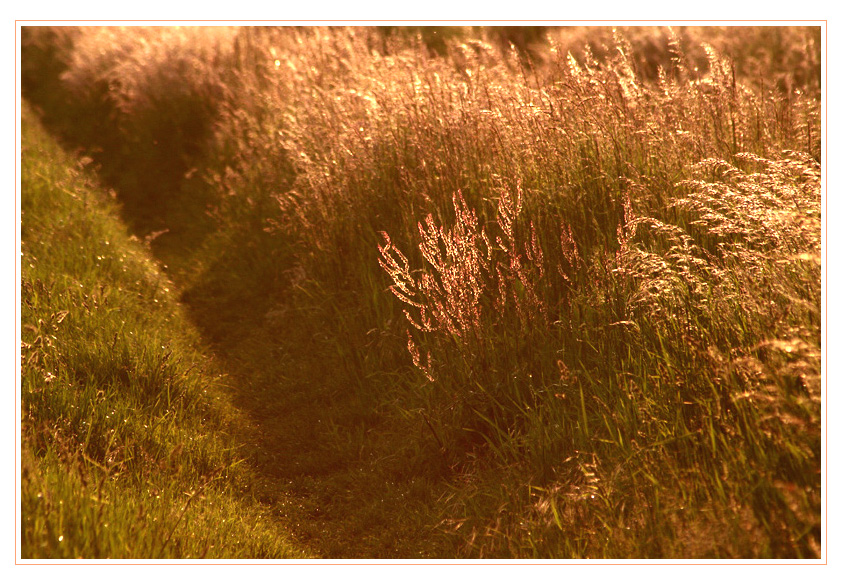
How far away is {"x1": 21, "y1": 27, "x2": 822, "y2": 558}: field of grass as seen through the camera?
2701mm

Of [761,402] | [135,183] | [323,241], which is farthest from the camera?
[135,183]

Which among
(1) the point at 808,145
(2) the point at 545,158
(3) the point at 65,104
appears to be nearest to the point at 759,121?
(1) the point at 808,145

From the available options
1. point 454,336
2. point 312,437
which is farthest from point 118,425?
point 454,336

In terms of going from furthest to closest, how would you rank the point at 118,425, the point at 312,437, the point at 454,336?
the point at 312,437
the point at 454,336
the point at 118,425

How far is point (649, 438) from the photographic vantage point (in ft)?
9.32

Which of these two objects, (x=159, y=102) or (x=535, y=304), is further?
(x=159, y=102)

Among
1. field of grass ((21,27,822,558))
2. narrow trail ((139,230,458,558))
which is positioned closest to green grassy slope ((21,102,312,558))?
field of grass ((21,27,822,558))

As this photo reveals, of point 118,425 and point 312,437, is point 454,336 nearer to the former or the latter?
point 312,437

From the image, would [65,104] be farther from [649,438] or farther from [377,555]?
[649,438]

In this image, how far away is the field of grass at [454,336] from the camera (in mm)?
2701

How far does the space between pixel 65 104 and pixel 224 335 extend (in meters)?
7.04

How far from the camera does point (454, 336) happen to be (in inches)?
143

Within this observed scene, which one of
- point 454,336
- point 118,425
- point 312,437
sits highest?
point 454,336

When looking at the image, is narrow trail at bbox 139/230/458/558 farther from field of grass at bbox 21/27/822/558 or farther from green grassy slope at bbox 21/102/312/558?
green grassy slope at bbox 21/102/312/558
